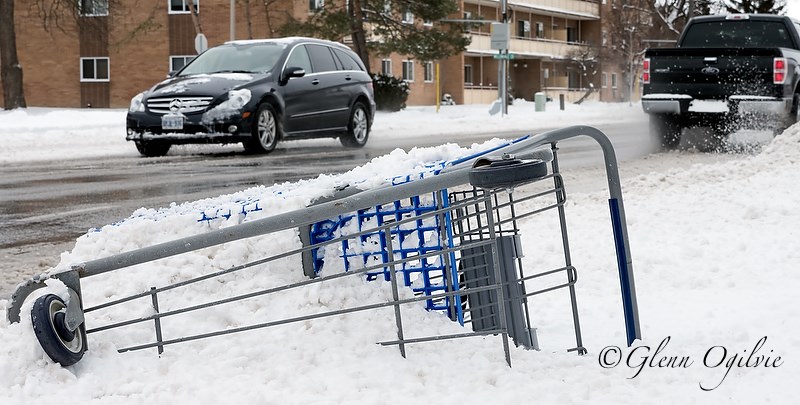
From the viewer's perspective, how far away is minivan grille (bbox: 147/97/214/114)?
47.2 ft

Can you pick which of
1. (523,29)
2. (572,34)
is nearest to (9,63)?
(523,29)

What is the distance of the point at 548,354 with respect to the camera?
3.41m

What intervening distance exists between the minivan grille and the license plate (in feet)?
0.35

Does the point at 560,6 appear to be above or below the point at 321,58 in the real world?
above

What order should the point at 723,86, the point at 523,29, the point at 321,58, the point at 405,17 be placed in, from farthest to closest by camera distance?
the point at 523,29 < the point at 405,17 < the point at 321,58 < the point at 723,86

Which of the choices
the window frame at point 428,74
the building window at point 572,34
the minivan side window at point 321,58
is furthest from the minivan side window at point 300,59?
the building window at point 572,34

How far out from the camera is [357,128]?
688 inches

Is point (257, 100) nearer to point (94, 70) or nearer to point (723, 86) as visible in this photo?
point (723, 86)

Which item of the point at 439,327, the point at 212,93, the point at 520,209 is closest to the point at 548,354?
the point at 439,327

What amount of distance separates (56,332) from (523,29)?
228 feet

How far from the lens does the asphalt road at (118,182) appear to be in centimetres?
681

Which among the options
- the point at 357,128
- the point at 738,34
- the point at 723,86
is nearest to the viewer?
the point at 723,86

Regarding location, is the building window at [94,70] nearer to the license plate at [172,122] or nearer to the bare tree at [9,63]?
the bare tree at [9,63]

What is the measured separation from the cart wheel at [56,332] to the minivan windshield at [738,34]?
567 inches
